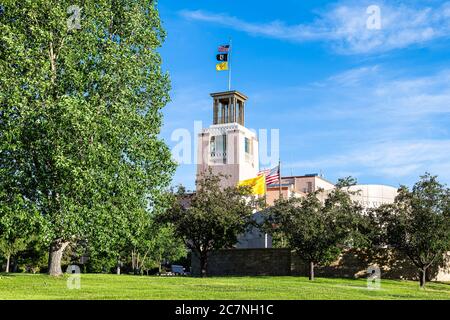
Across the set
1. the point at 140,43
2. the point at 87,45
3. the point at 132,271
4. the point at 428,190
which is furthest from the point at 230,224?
the point at 132,271

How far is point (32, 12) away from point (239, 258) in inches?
1220

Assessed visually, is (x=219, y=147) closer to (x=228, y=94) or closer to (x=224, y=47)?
(x=228, y=94)

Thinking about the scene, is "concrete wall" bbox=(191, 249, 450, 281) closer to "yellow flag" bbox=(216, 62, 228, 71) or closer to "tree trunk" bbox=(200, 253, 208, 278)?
"tree trunk" bbox=(200, 253, 208, 278)

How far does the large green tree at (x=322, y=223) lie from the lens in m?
42.0

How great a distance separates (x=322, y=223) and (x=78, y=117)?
2258cm

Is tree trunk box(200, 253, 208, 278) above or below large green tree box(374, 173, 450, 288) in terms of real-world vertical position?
below

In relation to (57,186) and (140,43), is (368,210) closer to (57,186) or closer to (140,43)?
(140,43)

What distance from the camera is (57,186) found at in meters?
27.4

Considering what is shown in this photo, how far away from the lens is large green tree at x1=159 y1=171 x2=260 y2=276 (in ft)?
158

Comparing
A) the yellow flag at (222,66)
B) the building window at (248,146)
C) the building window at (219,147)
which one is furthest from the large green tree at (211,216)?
the building window at (248,146)

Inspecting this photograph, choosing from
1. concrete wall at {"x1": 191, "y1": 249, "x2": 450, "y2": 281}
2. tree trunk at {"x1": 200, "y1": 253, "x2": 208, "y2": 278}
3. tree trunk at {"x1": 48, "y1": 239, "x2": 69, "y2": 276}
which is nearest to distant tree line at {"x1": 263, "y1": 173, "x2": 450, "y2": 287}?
concrete wall at {"x1": 191, "y1": 249, "x2": 450, "y2": 281}

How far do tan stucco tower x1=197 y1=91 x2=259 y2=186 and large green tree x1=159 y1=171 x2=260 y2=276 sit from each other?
Answer: 38.4m

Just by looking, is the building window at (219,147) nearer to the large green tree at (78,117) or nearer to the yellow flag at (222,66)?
the yellow flag at (222,66)

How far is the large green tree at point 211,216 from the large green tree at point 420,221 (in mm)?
11726
